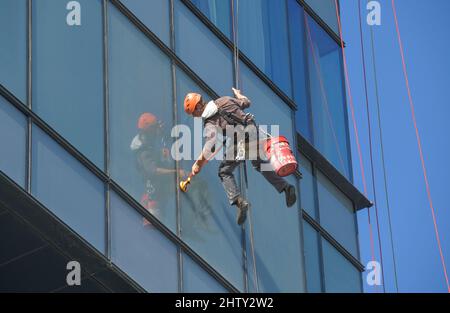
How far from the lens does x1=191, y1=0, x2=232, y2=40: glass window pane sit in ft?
101

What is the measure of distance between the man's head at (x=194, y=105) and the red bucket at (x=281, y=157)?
1124 millimetres

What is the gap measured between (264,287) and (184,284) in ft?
5.80

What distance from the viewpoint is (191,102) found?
28578 mm

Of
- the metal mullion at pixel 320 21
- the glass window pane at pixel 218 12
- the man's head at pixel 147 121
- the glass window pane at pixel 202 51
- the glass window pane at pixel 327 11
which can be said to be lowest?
the man's head at pixel 147 121

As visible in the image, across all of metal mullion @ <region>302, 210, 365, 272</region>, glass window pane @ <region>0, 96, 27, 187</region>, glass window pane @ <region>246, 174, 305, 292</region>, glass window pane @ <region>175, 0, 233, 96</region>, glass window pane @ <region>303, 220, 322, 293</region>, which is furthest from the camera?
metal mullion @ <region>302, 210, 365, 272</region>

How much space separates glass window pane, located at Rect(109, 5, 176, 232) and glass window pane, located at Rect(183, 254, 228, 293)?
577 millimetres

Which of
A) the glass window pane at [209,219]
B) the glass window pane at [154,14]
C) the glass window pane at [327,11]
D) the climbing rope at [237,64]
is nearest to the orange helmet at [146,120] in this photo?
the glass window pane at [209,219]

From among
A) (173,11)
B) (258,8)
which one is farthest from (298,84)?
(173,11)

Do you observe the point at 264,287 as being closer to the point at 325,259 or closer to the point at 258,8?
the point at 325,259

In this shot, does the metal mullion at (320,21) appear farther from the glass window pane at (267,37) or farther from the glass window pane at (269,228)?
the glass window pane at (269,228)

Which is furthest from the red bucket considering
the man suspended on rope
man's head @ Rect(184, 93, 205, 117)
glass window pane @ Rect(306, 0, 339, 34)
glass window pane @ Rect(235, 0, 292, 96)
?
glass window pane @ Rect(306, 0, 339, 34)

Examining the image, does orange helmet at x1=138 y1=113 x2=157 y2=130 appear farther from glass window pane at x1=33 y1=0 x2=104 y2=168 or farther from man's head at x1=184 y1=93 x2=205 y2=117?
glass window pane at x1=33 y1=0 x2=104 y2=168

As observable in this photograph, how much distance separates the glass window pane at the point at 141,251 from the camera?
90.6 feet

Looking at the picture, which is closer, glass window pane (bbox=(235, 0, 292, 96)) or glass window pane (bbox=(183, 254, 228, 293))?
glass window pane (bbox=(183, 254, 228, 293))
